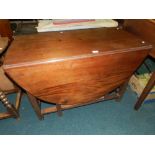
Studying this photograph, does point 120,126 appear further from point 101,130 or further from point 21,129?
point 21,129

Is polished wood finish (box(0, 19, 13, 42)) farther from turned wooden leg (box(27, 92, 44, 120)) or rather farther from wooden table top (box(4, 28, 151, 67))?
turned wooden leg (box(27, 92, 44, 120))

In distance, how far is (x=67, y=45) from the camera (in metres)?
1.13

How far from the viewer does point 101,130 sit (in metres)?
1.41

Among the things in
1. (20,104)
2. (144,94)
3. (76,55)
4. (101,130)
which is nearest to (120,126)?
(101,130)

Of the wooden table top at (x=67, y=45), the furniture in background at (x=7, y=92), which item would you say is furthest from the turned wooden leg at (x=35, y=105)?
the wooden table top at (x=67, y=45)

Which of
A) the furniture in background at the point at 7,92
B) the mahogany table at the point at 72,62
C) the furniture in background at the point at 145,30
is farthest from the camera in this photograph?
the furniture in background at the point at 7,92

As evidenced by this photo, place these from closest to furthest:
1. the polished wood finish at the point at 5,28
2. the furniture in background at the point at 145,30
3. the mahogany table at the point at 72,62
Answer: the mahogany table at the point at 72,62, the furniture in background at the point at 145,30, the polished wood finish at the point at 5,28

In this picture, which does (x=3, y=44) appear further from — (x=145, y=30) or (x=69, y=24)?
(x=145, y=30)

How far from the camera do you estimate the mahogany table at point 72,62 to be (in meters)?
0.96

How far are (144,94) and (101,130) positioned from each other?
0.53m

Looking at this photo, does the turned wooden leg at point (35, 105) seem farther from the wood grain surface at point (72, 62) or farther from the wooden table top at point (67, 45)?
the wooden table top at point (67, 45)

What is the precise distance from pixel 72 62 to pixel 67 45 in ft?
0.68

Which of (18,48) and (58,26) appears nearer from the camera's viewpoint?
(18,48)

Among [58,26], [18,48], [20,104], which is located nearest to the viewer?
[18,48]
